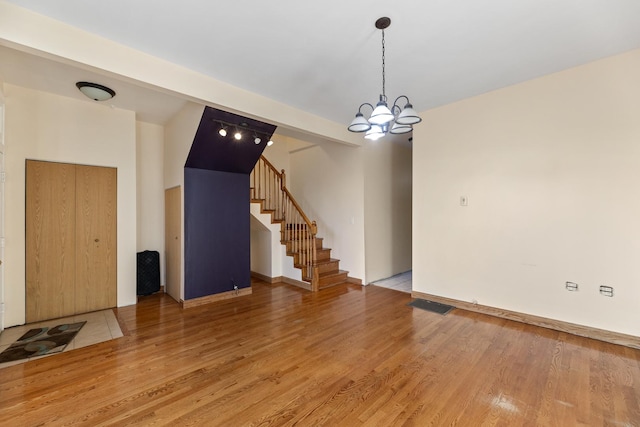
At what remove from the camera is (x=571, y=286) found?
324cm

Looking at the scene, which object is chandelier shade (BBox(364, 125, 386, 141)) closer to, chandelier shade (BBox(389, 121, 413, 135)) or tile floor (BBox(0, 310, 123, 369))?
chandelier shade (BBox(389, 121, 413, 135))

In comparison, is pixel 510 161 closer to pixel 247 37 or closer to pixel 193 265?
pixel 247 37

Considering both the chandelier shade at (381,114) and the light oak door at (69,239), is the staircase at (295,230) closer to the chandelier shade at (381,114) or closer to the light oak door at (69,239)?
the light oak door at (69,239)

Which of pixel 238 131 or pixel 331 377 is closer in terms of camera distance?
pixel 331 377

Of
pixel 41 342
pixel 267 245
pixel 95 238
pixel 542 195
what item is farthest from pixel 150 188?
pixel 542 195

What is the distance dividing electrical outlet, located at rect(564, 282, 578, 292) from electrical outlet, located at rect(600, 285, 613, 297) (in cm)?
21

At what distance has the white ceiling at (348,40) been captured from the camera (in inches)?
87.0

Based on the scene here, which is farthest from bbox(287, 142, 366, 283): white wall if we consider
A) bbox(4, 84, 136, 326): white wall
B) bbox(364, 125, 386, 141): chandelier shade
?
bbox(4, 84, 136, 326): white wall

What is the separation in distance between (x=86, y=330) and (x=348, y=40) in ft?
14.5

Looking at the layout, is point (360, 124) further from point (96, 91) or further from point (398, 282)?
point (398, 282)

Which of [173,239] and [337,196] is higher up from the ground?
[337,196]

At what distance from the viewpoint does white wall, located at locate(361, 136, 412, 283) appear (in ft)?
18.1

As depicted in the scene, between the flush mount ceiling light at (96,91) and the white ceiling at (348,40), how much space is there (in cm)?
12

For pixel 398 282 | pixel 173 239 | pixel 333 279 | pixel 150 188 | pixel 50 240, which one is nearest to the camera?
pixel 50 240
